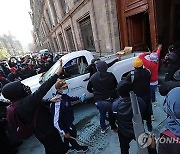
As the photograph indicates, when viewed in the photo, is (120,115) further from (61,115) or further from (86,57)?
(86,57)

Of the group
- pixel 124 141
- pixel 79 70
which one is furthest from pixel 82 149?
pixel 79 70

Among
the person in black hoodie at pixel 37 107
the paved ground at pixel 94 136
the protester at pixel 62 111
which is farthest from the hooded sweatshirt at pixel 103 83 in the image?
the person in black hoodie at pixel 37 107

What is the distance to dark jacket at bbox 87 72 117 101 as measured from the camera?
11.9 feet

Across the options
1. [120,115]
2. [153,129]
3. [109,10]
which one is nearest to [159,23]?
[109,10]

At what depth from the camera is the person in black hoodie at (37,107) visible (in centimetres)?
238

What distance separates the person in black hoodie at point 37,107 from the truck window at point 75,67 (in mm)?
2602

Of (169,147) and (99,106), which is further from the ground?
(169,147)

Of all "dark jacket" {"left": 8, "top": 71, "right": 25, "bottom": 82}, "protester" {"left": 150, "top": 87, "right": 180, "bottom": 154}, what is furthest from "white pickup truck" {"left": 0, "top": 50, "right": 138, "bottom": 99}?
"protester" {"left": 150, "top": 87, "right": 180, "bottom": 154}

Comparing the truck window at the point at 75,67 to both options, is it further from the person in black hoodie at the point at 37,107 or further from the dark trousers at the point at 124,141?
the dark trousers at the point at 124,141

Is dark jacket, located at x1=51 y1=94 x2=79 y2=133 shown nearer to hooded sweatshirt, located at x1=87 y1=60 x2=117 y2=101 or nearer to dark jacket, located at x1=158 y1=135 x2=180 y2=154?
hooded sweatshirt, located at x1=87 y1=60 x2=117 y2=101

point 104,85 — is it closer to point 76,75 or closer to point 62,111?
point 62,111

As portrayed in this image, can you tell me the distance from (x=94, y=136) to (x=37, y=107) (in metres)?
2.12

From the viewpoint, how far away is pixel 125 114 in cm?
246

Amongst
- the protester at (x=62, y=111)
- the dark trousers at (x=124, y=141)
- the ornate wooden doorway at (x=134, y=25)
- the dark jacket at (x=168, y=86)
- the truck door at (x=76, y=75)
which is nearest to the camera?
the dark trousers at (x=124, y=141)
